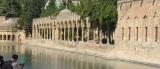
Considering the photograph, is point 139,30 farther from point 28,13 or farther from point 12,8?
point 12,8

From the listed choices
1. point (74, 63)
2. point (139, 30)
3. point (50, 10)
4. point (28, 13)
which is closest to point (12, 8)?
point (28, 13)

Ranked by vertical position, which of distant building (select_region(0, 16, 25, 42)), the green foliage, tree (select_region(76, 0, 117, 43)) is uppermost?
the green foliage

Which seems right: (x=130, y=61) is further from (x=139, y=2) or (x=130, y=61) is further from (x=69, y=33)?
(x=69, y=33)

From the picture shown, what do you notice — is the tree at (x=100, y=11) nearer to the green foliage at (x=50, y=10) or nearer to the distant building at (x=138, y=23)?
the distant building at (x=138, y=23)

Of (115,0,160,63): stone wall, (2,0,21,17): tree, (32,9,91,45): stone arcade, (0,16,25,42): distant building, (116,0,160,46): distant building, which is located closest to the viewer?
(115,0,160,63): stone wall

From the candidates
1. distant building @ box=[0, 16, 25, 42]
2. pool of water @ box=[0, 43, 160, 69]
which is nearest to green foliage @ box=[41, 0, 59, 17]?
distant building @ box=[0, 16, 25, 42]

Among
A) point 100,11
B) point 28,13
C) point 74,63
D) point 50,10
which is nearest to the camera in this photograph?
point 74,63

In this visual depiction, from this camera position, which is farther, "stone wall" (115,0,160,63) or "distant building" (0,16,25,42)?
"distant building" (0,16,25,42)

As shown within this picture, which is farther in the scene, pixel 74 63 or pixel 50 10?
pixel 50 10

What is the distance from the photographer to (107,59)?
48.4m

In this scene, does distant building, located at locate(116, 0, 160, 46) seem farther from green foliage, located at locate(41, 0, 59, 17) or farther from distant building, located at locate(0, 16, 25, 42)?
distant building, located at locate(0, 16, 25, 42)

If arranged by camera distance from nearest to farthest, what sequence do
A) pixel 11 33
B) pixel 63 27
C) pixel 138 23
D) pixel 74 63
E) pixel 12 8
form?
pixel 74 63
pixel 138 23
pixel 63 27
pixel 11 33
pixel 12 8

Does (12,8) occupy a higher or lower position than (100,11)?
higher

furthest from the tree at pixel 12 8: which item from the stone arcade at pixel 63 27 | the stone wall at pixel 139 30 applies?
the stone wall at pixel 139 30
